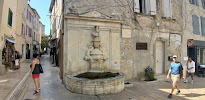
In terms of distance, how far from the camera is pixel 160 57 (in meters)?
8.95

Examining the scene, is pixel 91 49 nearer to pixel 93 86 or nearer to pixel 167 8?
pixel 93 86

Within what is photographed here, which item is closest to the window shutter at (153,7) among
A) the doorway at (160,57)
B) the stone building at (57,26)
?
the doorway at (160,57)

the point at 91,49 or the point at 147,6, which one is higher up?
the point at 147,6

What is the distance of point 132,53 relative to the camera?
7.80m

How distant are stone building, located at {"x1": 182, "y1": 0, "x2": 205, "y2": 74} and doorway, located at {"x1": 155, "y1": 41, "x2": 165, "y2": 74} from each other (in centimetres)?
198

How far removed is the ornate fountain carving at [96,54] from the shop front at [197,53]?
735 centimetres

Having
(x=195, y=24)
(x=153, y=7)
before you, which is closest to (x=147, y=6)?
(x=153, y=7)

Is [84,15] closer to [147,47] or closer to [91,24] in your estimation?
[91,24]

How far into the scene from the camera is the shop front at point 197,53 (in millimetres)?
10234

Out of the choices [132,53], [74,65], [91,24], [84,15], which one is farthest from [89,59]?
[132,53]

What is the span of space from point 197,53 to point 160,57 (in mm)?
4491

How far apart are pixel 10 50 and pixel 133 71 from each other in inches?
388

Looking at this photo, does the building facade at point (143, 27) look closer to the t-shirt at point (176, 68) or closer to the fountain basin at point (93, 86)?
the fountain basin at point (93, 86)

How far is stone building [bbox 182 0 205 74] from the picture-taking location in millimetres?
9906
